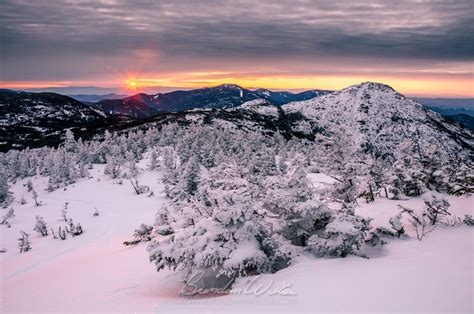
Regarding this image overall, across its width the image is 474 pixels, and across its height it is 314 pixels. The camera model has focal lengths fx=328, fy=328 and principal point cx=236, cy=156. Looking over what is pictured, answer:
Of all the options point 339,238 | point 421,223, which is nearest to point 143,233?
point 339,238

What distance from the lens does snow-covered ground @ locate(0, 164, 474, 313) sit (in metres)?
8.04

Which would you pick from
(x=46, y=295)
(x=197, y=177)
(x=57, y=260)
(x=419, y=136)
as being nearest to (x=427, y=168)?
(x=197, y=177)

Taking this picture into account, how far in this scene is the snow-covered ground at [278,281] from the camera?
8.04 metres

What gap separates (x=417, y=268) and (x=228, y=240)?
19.4 ft

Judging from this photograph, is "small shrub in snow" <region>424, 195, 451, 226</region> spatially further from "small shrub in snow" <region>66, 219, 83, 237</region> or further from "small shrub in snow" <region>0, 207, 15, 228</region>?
"small shrub in snow" <region>0, 207, 15, 228</region>

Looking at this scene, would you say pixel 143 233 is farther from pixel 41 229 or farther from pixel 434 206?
pixel 434 206

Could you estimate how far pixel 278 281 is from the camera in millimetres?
9992

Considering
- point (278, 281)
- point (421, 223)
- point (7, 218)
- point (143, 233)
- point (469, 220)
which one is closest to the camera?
point (278, 281)

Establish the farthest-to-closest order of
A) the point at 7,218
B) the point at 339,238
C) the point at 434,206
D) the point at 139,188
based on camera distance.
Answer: the point at 139,188 → the point at 7,218 → the point at 434,206 → the point at 339,238

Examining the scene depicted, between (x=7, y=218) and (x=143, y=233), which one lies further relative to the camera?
(x=7, y=218)

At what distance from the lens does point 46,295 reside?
50.4 ft
